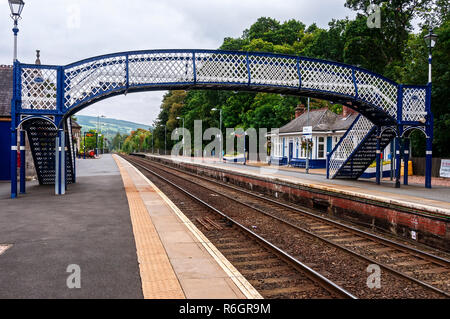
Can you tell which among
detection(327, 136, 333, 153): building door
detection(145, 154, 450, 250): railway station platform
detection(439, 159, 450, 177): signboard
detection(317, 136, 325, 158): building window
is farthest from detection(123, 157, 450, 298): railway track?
detection(317, 136, 325, 158): building window

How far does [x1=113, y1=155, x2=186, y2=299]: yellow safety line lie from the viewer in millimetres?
4539

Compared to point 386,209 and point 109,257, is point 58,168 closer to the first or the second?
point 109,257

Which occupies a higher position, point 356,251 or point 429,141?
point 429,141

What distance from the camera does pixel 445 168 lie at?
24.0 meters

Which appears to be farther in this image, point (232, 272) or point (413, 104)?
point (413, 104)

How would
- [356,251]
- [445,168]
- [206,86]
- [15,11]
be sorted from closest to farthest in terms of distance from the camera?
[356,251] → [15,11] → [206,86] → [445,168]

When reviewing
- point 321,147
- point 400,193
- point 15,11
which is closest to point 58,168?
point 15,11

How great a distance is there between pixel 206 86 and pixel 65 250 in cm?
1122

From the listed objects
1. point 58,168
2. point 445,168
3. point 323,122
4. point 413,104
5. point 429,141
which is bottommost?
point 445,168

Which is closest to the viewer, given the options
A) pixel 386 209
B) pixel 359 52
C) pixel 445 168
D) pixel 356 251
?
pixel 356 251

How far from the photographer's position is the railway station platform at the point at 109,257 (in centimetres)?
460

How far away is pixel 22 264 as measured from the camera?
5.52 metres

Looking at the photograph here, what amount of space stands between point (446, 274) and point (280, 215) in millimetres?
6087
